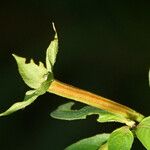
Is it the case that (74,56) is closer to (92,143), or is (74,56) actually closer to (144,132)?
→ (92,143)

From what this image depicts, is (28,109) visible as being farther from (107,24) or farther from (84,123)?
(107,24)

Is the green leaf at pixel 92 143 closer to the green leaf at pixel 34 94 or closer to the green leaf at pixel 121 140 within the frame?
the green leaf at pixel 121 140

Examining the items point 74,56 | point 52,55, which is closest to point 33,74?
point 52,55

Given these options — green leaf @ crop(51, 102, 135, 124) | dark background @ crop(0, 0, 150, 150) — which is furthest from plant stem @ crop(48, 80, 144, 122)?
dark background @ crop(0, 0, 150, 150)

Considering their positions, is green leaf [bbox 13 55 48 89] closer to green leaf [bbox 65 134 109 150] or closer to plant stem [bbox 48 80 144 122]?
plant stem [bbox 48 80 144 122]

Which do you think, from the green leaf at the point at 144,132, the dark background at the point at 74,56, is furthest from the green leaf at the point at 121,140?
the dark background at the point at 74,56
